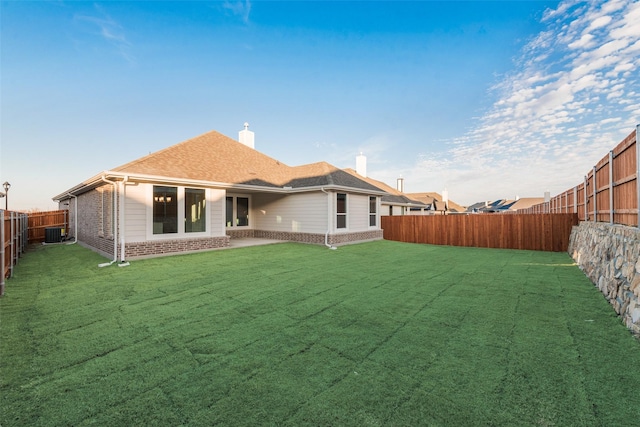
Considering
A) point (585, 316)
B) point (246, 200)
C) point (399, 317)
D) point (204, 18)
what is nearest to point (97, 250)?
point (246, 200)

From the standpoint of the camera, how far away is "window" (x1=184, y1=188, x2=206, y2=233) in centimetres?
930

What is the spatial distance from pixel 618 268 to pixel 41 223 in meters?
22.6

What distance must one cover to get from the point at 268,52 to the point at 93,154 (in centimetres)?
1157

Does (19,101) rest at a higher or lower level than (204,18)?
lower

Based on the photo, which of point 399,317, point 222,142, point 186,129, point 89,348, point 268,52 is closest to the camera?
point 89,348

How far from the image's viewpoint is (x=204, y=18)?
10641 millimetres

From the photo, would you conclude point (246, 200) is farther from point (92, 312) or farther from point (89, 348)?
point (89, 348)

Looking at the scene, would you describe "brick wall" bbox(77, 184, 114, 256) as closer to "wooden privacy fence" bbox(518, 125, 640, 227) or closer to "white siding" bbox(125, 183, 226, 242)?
"white siding" bbox(125, 183, 226, 242)

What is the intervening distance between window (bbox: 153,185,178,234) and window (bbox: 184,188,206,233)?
0.33m

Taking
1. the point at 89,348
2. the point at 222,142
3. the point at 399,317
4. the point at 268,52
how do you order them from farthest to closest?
the point at 222,142, the point at 268,52, the point at 399,317, the point at 89,348

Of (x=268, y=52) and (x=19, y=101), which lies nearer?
(x=19, y=101)

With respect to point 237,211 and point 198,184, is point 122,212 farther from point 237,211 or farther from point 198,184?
point 237,211

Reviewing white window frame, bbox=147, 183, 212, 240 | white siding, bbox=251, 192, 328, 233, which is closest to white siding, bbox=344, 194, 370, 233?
white siding, bbox=251, 192, 328, 233

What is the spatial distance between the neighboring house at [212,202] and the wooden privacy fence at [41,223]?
1077 millimetres
